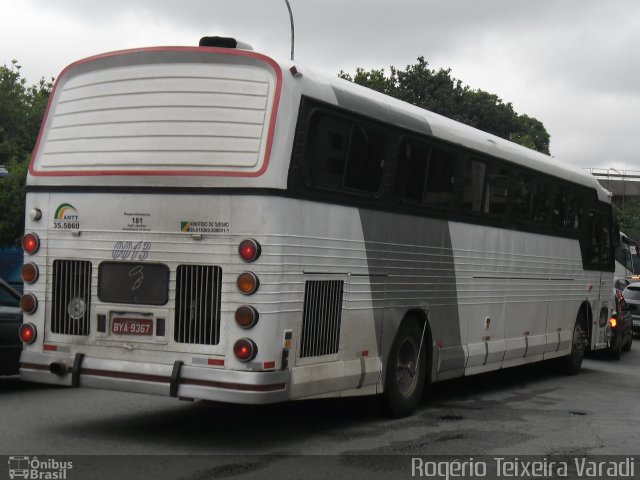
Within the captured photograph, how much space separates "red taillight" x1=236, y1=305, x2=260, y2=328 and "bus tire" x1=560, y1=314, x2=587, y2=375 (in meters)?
9.56

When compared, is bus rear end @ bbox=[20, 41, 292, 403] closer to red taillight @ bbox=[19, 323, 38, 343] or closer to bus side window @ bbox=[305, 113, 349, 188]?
red taillight @ bbox=[19, 323, 38, 343]

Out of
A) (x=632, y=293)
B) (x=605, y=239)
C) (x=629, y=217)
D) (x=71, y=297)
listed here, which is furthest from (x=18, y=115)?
(x=629, y=217)

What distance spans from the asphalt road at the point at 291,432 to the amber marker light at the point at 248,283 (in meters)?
1.34

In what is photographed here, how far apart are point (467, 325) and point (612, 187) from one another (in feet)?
188

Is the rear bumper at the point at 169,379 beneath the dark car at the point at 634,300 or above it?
above

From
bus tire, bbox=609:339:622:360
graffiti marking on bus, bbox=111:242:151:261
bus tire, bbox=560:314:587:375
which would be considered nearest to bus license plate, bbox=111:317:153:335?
graffiti marking on bus, bbox=111:242:151:261

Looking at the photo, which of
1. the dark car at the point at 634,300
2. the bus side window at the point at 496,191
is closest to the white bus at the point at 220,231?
the bus side window at the point at 496,191

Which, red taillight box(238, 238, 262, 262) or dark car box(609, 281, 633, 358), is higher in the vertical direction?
red taillight box(238, 238, 262, 262)

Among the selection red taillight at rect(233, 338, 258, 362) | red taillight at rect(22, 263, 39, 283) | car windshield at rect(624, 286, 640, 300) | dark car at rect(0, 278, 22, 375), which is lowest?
car windshield at rect(624, 286, 640, 300)

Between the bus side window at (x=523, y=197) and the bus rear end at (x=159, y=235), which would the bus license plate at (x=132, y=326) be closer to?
the bus rear end at (x=159, y=235)

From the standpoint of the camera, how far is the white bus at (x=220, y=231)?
8.20 metres

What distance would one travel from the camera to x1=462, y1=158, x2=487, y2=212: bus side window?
1190 centimetres

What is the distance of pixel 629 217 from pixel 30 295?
6929 centimetres

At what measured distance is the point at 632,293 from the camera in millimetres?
29047
